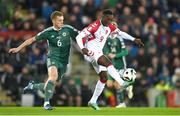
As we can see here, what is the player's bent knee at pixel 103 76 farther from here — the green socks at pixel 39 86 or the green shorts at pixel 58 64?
the green socks at pixel 39 86

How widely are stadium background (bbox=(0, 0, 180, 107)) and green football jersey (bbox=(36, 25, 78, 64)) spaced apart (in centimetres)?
533

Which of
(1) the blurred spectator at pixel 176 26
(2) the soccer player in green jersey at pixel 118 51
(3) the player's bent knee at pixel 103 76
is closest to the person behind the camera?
(3) the player's bent knee at pixel 103 76

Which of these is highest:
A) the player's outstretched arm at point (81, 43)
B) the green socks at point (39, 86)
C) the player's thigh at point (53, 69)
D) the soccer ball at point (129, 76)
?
the player's outstretched arm at point (81, 43)

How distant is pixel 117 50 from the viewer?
72.1ft

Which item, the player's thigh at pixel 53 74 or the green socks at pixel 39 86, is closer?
the player's thigh at pixel 53 74

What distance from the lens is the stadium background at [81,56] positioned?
24656 millimetres

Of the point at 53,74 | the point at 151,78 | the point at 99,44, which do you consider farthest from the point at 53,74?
the point at 151,78

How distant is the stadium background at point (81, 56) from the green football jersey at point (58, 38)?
5.33 meters

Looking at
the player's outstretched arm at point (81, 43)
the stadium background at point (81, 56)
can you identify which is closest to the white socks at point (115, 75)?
the player's outstretched arm at point (81, 43)

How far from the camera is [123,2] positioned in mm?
28281

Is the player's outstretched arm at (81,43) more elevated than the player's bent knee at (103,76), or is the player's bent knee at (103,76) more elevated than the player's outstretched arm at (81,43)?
the player's outstretched arm at (81,43)

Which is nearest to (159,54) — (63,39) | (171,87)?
Answer: (171,87)

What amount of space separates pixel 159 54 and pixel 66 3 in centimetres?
352

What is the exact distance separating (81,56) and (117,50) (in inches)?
188
